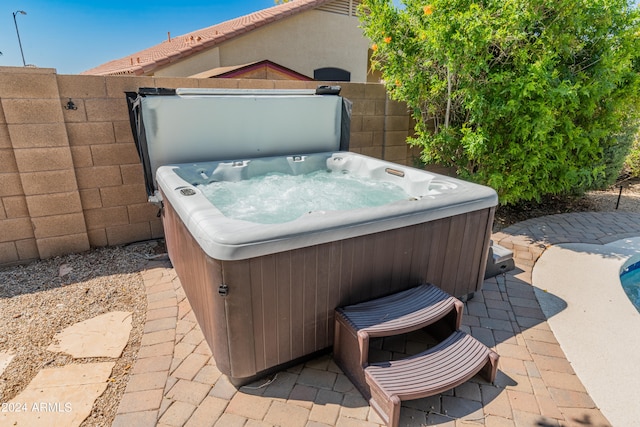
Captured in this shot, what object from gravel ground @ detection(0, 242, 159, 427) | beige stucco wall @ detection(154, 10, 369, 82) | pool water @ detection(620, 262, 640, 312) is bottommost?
pool water @ detection(620, 262, 640, 312)

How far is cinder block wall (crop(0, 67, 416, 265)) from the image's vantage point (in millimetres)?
2955

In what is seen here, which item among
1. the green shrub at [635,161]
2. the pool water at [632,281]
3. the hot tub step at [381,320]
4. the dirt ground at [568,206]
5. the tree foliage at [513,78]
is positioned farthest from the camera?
the green shrub at [635,161]

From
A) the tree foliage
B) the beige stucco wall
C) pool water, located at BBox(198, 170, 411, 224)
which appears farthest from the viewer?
the beige stucco wall

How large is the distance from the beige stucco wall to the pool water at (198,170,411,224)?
17.6 ft

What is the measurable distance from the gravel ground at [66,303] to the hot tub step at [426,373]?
4.18 ft

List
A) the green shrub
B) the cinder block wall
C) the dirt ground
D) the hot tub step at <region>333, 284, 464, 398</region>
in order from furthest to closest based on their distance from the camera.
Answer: the green shrub → the dirt ground → the cinder block wall → the hot tub step at <region>333, 284, 464, 398</region>

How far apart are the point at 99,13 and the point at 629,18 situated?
20.7 metres

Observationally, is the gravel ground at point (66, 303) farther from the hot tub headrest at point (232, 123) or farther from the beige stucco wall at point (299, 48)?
the beige stucco wall at point (299, 48)

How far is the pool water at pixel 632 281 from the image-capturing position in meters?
3.28

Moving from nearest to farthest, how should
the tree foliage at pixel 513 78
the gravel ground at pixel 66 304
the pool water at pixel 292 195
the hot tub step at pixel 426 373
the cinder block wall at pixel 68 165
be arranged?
1. the hot tub step at pixel 426 373
2. the gravel ground at pixel 66 304
3. the pool water at pixel 292 195
4. the cinder block wall at pixel 68 165
5. the tree foliage at pixel 513 78

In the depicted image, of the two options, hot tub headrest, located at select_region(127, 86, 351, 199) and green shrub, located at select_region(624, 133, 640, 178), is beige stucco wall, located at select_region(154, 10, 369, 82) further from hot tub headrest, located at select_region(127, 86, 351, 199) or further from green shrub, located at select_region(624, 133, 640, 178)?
green shrub, located at select_region(624, 133, 640, 178)

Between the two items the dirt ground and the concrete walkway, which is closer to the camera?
the concrete walkway

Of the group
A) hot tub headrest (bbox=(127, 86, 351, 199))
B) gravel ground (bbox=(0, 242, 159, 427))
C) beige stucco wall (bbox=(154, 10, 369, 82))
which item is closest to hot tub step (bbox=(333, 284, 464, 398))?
gravel ground (bbox=(0, 242, 159, 427))

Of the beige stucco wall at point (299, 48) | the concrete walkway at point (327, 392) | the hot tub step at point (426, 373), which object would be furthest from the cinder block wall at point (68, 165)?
the beige stucco wall at point (299, 48)
